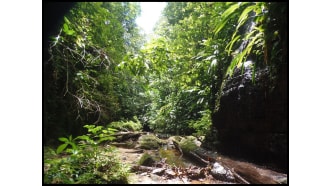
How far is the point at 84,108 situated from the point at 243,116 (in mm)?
2559

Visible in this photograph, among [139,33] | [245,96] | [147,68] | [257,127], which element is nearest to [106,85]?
[147,68]

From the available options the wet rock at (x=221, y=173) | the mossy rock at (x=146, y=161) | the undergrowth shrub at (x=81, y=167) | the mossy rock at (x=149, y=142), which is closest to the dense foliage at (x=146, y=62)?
the undergrowth shrub at (x=81, y=167)

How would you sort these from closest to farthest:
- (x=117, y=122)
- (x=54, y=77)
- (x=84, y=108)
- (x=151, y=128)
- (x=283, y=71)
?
(x=283, y=71) → (x=54, y=77) → (x=84, y=108) → (x=117, y=122) → (x=151, y=128)

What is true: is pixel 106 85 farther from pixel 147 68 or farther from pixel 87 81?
pixel 147 68

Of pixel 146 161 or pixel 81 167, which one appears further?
pixel 146 161

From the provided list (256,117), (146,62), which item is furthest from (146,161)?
(256,117)

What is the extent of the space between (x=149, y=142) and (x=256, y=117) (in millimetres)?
2882

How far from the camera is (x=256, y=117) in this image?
3.07m

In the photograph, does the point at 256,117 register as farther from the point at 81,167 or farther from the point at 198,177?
the point at 81,167

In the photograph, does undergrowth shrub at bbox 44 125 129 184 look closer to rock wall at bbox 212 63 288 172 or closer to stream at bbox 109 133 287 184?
stream at bbox 109 133 287 184

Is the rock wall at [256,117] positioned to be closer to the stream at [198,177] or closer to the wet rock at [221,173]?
the stream at [198,177]

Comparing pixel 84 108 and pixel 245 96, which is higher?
pixel 245 96

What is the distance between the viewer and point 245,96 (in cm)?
321

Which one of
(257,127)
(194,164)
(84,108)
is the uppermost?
(84,108)
